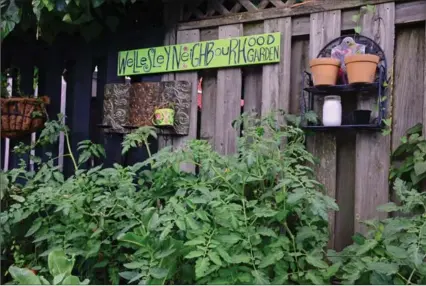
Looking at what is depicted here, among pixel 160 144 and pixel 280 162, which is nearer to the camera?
pixel 280 162

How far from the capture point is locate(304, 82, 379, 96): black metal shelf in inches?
77.1

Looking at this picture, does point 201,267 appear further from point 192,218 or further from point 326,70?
point 326,70

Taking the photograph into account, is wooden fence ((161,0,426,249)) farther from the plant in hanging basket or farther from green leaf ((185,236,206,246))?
green leaf ((185,236,206,246))

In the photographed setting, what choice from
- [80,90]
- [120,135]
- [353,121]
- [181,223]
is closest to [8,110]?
[80,90]

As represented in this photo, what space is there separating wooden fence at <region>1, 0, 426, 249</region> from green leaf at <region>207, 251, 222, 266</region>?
802 millimetres

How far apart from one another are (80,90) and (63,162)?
515 mm

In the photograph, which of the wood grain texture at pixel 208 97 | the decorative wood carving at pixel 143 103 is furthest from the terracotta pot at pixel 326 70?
the decorative wood carving at pixel 143 103

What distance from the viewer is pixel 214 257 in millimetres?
1521

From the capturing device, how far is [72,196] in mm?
2014

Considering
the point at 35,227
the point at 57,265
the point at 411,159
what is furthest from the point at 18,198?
the point at 411,159

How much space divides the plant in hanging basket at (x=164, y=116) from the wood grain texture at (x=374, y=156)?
100 cm

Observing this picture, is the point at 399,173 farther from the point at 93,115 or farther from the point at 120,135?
the point at 93,115

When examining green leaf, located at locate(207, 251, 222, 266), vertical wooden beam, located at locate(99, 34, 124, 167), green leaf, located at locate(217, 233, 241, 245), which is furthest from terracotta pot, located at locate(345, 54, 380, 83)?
vertical wooden beam, located at locate(99, 34, 124, 167)

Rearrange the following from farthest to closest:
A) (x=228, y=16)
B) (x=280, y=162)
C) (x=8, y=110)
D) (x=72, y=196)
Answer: (x=8, y=110), (x=228, y=16), (x=72, y=196), (x=280, y=162)
